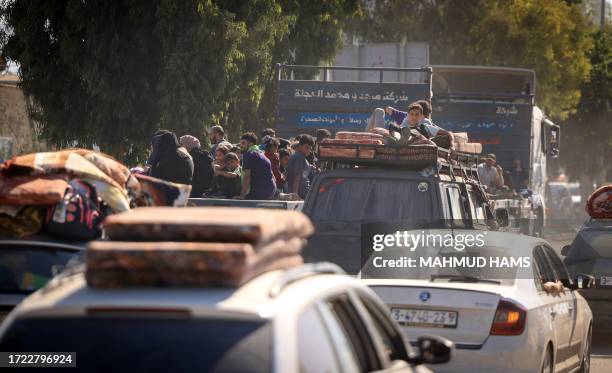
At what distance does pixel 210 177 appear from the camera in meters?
16.8

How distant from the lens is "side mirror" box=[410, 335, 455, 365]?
18.8ft

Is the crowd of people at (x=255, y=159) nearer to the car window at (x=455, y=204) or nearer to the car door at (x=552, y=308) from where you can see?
the car window at (x=455, y=204)

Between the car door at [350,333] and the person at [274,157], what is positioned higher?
the person at [274,157]

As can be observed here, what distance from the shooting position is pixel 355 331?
17.1 feet

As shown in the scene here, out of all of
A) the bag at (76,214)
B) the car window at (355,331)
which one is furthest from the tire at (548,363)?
the car window at (355,331)

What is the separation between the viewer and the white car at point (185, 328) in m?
4.33

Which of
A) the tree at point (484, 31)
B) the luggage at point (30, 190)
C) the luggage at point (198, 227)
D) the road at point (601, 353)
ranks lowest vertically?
the road at point (601, 353)

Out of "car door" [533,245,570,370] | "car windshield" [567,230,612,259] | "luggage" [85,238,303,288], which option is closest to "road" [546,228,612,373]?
"car windshield" [567,230,612,259]

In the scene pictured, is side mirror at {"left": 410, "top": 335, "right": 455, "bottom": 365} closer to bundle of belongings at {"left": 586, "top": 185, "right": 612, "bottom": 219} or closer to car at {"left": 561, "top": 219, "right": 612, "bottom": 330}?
car at {"left": 561, "top": 219, "right": 612, "bottom": 330}

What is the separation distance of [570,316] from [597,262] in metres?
4.07

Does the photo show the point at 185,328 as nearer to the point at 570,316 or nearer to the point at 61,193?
the point at 61,193

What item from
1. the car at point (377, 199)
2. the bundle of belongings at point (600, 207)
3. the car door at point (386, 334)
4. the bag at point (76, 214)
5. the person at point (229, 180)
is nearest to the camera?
the car door at point (386, 334)

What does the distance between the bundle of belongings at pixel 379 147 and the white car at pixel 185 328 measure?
7.66m

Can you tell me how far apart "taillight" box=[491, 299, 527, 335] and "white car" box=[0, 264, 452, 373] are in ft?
14.8
